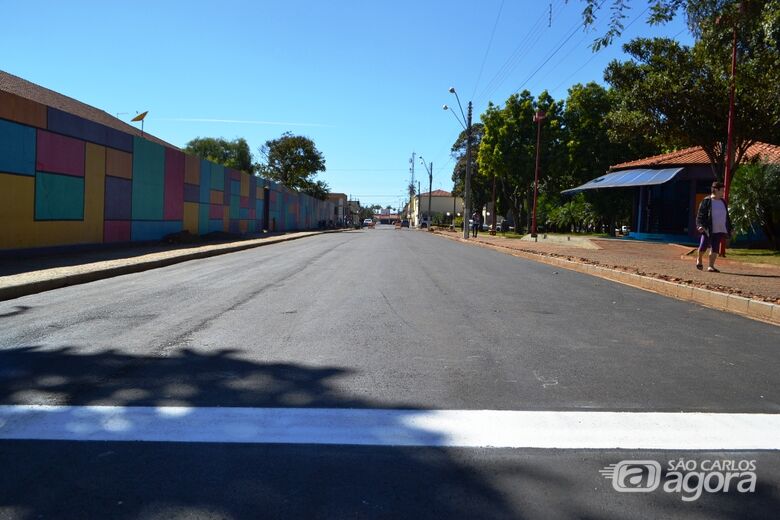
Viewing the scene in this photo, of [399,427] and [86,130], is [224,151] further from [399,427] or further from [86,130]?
[399,427]

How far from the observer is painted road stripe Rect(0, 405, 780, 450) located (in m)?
3.49

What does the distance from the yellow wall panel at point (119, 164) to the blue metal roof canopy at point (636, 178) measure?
19939mm

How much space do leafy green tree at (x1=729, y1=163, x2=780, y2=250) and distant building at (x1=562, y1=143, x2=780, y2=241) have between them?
5.13 meters

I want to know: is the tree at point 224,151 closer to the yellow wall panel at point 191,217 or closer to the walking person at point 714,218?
the yellow wall panel at point 191,217

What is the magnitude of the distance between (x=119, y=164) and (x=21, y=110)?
4534mm

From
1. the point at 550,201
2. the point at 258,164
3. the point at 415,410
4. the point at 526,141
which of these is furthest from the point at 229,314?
the point at 258,164

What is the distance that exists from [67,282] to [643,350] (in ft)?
29.2

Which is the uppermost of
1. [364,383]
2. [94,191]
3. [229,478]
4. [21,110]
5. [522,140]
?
[522,140]

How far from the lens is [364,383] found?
14.9 feet

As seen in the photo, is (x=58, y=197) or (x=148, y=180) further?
(x=148, y=180)

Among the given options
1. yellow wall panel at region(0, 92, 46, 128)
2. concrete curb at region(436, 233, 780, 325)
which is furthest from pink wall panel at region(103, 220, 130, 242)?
concrete curb at region(436, 233, 780, 325)

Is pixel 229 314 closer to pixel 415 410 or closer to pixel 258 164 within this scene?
pixel 415 410

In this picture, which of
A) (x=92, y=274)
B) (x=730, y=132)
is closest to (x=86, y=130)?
(x=92, y=274)

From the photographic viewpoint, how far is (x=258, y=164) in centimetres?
6322
